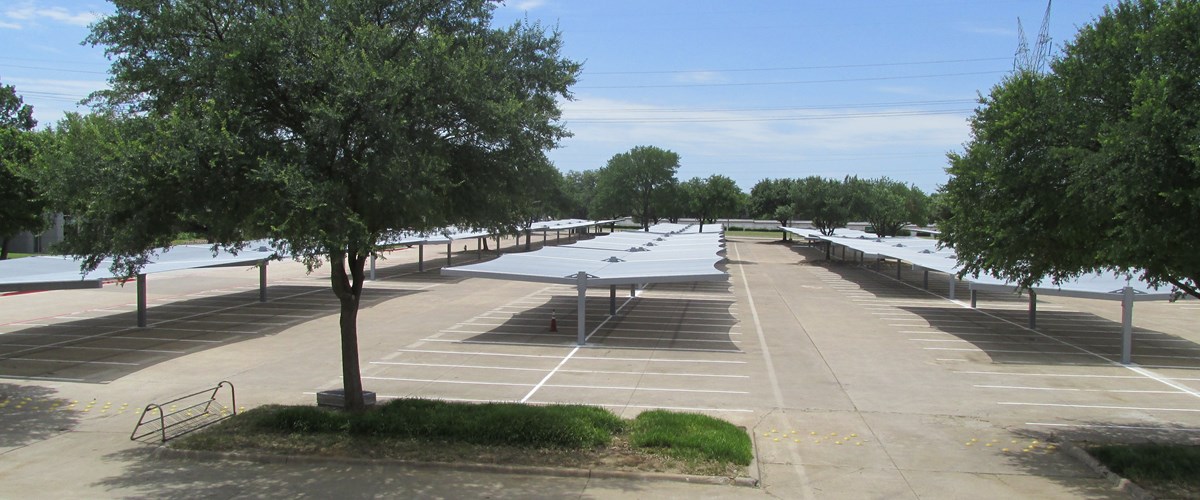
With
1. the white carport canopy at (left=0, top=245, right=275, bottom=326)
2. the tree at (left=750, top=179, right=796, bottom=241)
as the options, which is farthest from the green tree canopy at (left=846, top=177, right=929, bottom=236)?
the white carport canopy at (left=0, top=245, right=275, bottom=326)

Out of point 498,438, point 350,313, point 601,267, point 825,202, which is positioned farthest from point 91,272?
point 825,202

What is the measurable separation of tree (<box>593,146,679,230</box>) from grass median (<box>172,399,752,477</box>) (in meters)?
84.1

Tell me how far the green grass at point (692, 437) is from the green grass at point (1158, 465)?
501 cm

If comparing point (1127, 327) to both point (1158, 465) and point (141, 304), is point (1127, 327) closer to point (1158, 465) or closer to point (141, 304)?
point (1158, 465)

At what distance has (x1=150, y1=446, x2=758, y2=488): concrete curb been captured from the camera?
9953 millimetres

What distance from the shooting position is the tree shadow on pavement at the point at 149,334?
18969 millimetres

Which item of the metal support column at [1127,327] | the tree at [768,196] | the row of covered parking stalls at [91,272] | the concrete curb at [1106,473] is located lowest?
the concrete curb at [1106,473]

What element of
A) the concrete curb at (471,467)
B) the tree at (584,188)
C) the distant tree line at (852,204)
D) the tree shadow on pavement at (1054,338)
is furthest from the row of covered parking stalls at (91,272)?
the tree at (584,188)

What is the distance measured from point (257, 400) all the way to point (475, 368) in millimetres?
5346

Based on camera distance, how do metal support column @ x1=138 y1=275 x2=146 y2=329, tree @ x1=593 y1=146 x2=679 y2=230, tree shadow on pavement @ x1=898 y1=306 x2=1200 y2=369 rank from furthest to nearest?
tree @ x1=593 y1=146 x2=679 y2=230 → metal support column @ x1=138 y1=275 x2=146 y2=329 → tree shadow on pavement @ x1=898 y1=306 x2=1200 y2=369

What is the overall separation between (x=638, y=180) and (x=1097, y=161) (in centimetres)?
8795

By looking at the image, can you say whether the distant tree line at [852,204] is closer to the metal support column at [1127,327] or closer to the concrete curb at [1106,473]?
the metal support column at [1127,327]

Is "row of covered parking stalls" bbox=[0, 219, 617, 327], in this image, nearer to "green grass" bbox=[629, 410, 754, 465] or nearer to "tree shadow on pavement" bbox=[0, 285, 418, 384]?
"tree shadow on pavement" bbox=[0, 285, 418, 384]

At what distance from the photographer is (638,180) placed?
9712 centimetres
